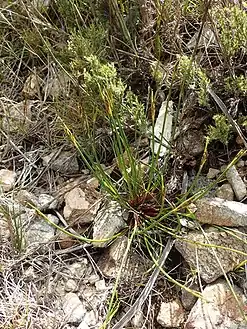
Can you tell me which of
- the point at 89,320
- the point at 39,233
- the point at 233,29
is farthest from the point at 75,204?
the point at 233,29

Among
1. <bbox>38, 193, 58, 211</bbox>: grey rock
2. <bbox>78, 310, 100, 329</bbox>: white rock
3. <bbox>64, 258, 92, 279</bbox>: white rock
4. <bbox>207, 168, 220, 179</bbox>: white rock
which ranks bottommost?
<bbox>78, 310, 100, 329</bbox>: white rock

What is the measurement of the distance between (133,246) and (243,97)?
566mm

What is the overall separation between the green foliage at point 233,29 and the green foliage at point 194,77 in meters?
0.11

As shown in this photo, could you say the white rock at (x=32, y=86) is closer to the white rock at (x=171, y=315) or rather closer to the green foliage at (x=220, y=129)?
the green foliage at (x=220, y=129)

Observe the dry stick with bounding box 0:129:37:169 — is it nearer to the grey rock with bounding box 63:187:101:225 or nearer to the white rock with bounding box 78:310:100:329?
the grey rock with bounding box 63:187:101:225

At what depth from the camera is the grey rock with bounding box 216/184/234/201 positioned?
61.1 inches

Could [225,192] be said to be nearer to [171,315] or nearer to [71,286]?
[171,315]

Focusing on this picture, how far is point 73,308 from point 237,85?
0.81 metres

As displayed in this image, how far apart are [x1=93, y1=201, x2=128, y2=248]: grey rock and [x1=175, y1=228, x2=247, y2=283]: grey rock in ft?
0.65

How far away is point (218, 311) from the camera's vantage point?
1419mm

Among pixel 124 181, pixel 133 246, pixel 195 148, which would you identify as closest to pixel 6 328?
pixel 133 246

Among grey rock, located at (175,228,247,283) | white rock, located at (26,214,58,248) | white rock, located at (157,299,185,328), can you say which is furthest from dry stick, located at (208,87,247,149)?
white rock, located at (26,214,58,248)

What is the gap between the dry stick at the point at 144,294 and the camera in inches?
56.1

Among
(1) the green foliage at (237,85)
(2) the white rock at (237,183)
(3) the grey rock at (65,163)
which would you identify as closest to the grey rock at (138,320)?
(2) the white rock at (237,183)
